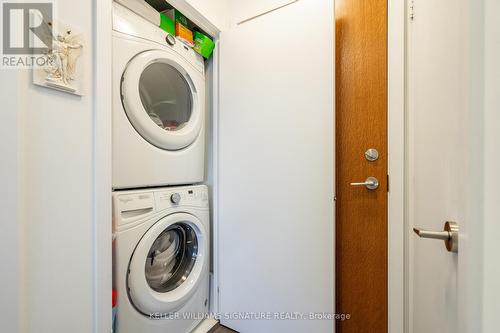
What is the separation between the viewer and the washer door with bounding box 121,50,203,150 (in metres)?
0.95

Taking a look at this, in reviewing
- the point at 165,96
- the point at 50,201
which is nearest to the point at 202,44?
the point at 165,96

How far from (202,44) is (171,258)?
1.32 meters

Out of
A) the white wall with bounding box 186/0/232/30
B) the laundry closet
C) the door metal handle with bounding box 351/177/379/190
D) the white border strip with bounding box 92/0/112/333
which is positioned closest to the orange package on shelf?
the laundry closet

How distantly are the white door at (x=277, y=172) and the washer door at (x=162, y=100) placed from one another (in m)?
0.21

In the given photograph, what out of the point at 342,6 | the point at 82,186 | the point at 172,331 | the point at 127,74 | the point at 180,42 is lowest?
the point at 172,331

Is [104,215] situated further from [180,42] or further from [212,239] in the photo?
[180,42]

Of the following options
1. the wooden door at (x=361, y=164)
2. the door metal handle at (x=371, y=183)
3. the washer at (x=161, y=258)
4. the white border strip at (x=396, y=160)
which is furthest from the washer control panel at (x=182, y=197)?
the white border strip at (x=396, y=160)

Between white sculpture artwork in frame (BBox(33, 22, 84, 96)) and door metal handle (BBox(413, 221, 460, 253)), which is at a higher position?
white sculpture artwork in frame (BBox(33, 22, 84, 96))

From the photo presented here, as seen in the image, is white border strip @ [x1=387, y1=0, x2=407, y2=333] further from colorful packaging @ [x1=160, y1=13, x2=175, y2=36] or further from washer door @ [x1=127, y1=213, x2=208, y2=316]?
colorful packaging @ [x1=160, y1=13, x2=175, y2=36]

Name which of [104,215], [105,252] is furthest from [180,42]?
[105,252]

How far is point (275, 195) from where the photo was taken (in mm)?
1144

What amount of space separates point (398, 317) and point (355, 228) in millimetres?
425

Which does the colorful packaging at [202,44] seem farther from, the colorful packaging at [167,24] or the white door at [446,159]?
the white door at [446,159]

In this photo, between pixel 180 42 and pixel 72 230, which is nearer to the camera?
pixel 72 230
